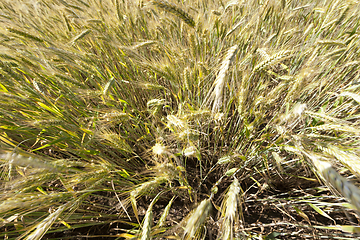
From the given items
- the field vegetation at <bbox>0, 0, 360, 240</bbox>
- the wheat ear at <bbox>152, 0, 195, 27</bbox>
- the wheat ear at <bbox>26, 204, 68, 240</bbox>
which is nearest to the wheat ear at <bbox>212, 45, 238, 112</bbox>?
the field vegetation at <bbox>0, 0, 360, 240</bbox>

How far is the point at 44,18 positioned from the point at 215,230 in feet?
8.95

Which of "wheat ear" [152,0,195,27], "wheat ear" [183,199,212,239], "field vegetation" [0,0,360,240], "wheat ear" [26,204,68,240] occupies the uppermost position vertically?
"wheat ear" [152,0,195,27]

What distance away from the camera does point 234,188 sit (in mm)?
896

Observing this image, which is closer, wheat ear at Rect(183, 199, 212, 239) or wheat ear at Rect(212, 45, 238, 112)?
wheat ear at Rect(183, 199, 212, 239)

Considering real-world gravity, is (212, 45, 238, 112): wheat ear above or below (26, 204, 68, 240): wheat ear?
above

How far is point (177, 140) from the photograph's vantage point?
3.88 ft

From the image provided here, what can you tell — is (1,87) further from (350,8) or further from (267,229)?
(350,8)

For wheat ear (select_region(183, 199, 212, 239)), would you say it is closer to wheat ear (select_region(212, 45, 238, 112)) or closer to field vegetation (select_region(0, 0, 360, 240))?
field vegetation (select_region(0, 0, 360, 240))

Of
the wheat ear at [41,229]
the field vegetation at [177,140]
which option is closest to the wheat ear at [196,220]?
the field vegetation at [177,140]

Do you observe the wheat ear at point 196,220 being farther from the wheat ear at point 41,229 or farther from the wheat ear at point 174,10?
the wheat ear at point 174,10

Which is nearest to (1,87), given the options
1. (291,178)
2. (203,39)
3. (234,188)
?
(203,39)

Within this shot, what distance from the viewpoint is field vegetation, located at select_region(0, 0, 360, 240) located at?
0.90 meters

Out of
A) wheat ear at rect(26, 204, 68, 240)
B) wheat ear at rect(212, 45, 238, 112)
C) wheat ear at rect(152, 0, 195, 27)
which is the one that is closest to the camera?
wheat ear at rect(26, 204, 68, 240)

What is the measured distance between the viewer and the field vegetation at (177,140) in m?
0.90
